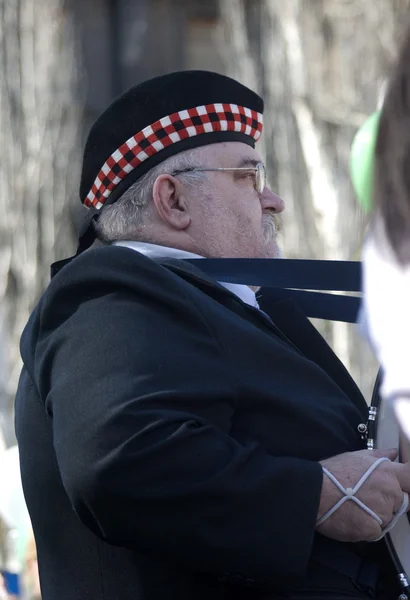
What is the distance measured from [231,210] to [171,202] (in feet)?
0.54

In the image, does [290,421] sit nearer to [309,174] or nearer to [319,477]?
[319,477]

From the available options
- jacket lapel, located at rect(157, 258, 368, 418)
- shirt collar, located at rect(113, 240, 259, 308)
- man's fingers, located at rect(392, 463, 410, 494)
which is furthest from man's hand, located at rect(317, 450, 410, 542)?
shirt collar, located at rect(113, 240, 259, 308)

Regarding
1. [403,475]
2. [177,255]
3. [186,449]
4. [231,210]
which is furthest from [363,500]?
[231,210]

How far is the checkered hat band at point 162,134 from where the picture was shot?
263 centimetres

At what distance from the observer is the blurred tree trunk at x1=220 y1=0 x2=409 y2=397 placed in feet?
19.9

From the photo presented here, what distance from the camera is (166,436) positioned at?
181cm

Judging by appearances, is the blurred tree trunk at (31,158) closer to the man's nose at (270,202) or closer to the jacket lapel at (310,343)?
the man's nose at (270,202)

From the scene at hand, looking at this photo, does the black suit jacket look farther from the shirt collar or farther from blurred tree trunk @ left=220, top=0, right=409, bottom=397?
blurred tree trunk @ left=220, top=0, right=409, bottom=397

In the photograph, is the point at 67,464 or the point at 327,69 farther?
the point at 327,69

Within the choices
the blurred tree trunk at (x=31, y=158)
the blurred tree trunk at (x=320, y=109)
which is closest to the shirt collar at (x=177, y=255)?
the blurred tree trunk at (x=31, y=158)

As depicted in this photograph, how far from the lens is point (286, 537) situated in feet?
6.03

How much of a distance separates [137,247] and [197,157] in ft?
1.09

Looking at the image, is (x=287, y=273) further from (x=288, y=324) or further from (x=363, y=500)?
(x=363, y=500)

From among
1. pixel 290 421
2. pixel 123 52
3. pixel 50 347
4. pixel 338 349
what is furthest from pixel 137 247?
pixel 123 52
